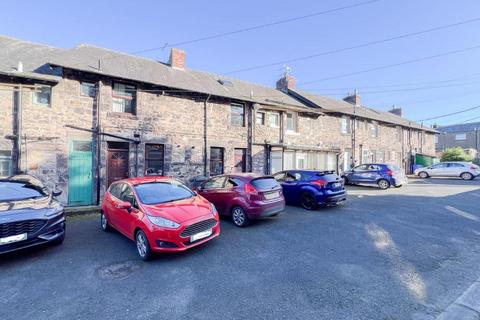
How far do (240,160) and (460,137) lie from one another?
56296 mm

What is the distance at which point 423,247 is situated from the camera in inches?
208

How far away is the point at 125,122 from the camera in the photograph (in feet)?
35.8

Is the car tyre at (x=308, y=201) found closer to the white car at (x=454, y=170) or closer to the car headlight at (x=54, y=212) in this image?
the car headlight at (x=54, y=212)

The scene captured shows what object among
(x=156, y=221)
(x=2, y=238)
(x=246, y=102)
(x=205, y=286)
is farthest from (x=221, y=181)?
(x=246, y=102)

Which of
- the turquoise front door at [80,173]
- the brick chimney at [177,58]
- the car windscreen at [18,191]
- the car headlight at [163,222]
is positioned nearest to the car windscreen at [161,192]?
the car headlight at [163,222]

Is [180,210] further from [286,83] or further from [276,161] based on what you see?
[286,83]

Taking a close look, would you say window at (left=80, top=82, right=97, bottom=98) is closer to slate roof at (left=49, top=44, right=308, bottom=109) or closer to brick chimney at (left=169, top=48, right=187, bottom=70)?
slate roof at (left=49, top=44, right=308, bottom=109)

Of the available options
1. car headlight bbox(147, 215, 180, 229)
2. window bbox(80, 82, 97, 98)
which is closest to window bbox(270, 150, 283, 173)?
window bbox(80, 82, 97, 98)

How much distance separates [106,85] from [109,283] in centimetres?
907

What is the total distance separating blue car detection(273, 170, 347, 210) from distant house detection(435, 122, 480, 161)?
51565mm

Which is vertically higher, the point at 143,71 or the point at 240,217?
the point at 143,71

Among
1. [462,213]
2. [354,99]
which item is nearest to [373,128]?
[354,99]

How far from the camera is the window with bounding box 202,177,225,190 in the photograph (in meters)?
7.84

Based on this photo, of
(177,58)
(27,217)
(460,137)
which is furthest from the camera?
(460,137)
